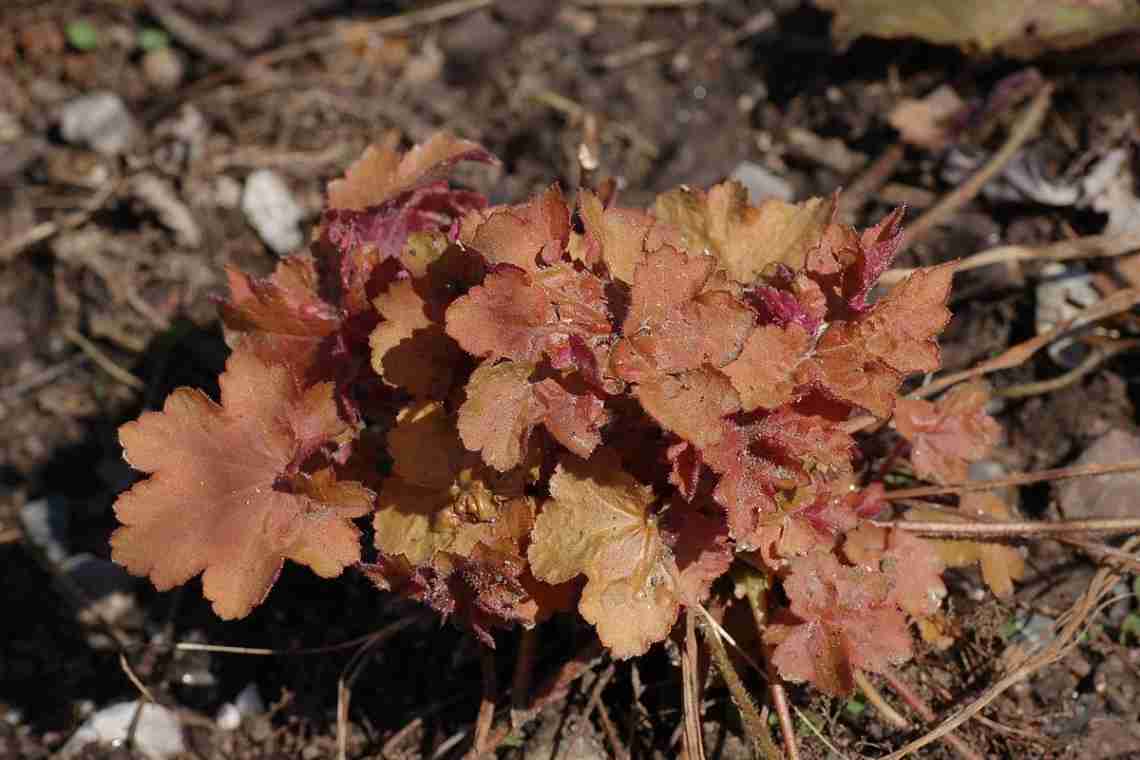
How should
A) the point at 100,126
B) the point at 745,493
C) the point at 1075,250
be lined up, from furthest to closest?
the point at 100,126
the point at 1075,250
the point at 745,493

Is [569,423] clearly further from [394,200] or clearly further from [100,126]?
[100,126]

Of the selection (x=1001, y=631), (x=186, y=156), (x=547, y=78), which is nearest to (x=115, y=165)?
(x=186, y=156)

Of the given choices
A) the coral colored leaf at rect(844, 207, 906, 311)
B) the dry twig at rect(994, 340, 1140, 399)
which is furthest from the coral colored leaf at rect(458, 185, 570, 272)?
the dry twig at rect(994, 340, 1140, 399)

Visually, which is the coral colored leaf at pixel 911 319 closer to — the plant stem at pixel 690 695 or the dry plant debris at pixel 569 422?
the dry plant debris at pixel 569 422

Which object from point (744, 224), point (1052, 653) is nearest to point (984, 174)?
point (744, 224)

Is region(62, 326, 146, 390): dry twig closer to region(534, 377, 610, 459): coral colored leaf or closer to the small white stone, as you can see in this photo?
the small white stone

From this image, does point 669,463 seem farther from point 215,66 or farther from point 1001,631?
point 215,66
